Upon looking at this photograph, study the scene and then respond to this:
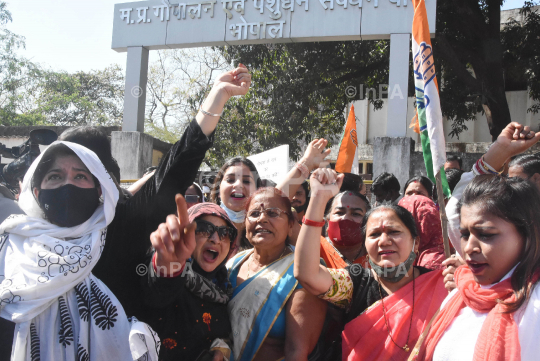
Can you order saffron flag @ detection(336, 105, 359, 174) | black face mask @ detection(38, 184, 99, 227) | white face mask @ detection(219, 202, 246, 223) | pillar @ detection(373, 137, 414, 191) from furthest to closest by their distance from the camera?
pillar @ detection(373, 137, 414, 191) < saffron flag @ detection(336, 105, 359, 174) < white face mask @ detection(219, 202, 246, 223) < black face mask @ detection(38, 184, 99, 227)

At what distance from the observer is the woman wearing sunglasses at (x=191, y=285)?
149 centimetres

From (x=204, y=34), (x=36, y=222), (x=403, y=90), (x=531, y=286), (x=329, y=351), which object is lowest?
(x=329, y=351)

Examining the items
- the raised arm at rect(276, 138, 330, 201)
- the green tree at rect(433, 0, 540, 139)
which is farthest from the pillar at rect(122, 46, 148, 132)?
the raised arm at rect(276, 138, 330, 201)

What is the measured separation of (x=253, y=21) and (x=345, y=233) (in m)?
5.24

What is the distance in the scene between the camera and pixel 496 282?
1490 millimetres

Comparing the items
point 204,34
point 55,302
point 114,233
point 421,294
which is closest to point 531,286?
point 421,294

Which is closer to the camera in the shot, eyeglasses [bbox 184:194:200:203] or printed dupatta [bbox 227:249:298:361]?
printed dupatta [bbox 227:249:298:361]

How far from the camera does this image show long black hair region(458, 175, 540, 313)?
1.42 metres

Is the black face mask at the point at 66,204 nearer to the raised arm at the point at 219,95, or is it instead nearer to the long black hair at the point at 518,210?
the raised arm at the point at 219,95

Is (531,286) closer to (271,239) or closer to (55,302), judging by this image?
(271,239)

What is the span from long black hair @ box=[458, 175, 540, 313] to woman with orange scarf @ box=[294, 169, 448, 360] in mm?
518

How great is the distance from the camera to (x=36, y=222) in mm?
1717

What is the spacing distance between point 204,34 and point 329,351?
6.19 meters

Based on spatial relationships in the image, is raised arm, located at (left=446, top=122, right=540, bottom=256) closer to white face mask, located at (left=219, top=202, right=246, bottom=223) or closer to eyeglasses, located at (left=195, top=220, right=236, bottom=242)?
eyeglasses, located at (left=195, top=220, right=236, bottom=242)
